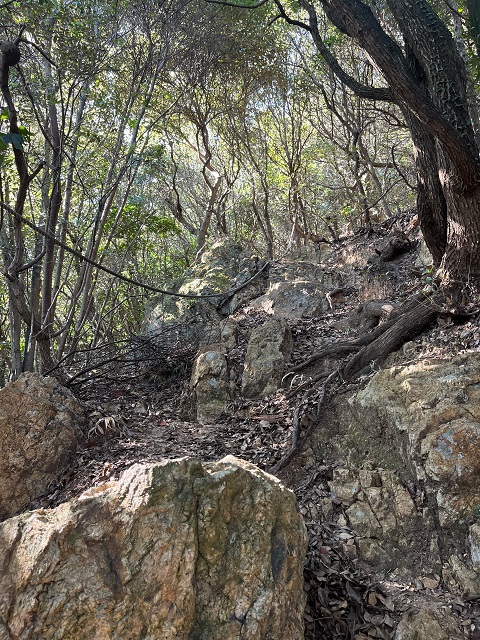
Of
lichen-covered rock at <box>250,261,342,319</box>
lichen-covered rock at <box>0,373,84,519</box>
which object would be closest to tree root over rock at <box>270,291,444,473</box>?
lichen-covered rock at <box>0,373,84,519</box>

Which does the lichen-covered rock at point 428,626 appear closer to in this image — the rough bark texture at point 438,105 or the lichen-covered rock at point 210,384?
the lichen-covered rock at point 210,384

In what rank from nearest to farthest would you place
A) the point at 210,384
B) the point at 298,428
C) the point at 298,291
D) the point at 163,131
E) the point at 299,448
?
the point at 299,448, the point at 298,428, the point at 210,384, the point at 298,291, the point at 163,131

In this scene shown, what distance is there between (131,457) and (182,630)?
2049 millimetres

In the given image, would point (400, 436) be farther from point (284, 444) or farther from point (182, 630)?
point (182, 630)

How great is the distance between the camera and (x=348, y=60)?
12.1 metres

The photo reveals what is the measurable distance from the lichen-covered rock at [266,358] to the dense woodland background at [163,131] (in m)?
1.96

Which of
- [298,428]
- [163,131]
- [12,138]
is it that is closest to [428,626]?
[298,428]

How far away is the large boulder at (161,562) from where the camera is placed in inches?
78.5

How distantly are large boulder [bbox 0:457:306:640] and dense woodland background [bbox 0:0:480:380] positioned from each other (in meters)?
1.31

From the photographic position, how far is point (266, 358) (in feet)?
18.3

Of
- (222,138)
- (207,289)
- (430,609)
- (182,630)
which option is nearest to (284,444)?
(430,609)

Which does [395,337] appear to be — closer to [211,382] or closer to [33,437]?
[211,382]

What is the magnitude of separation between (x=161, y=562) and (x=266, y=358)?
3561mm

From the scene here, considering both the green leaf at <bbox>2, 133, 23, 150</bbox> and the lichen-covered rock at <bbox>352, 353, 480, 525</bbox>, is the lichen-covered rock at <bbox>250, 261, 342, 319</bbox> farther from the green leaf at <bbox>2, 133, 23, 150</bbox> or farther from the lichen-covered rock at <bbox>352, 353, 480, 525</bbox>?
the green leaf at <bbox>2, 133, 23, 150</bbox>
